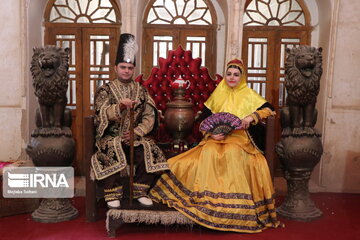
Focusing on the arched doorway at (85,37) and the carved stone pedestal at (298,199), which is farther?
the arched doorway at (85,37)

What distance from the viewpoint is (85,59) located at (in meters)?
5.57

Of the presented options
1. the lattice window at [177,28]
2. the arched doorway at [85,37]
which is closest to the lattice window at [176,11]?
the lattice window at [177,28]

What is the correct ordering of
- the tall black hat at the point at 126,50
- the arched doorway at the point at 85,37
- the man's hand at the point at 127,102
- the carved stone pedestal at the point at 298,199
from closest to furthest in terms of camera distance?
the man's hand at the point at 127,102, the tall black hat at the point at 126,50, the carved stone pedestal at the point at 298,199, the arched doorway at the point at 85,37

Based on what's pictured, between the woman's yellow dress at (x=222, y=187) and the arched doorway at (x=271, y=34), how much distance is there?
2.18m

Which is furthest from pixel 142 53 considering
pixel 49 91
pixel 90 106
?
pixel 49 91

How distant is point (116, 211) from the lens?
3248 mm

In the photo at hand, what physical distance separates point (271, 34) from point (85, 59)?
295 cm

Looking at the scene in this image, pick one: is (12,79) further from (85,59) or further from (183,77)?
(183,77)

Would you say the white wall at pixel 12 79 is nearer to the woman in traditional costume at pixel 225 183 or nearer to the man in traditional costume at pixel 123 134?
the man in traditional costume at pixel 123 134

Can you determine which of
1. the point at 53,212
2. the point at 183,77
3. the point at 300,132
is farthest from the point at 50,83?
the point at 300,132

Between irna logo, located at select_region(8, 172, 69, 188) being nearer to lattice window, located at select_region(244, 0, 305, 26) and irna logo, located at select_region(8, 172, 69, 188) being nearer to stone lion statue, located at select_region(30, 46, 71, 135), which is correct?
stone lion statue, located at select_region(30, 46, 71, 135)

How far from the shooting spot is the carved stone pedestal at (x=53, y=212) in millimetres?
3727

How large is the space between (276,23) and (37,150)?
4.03 metres

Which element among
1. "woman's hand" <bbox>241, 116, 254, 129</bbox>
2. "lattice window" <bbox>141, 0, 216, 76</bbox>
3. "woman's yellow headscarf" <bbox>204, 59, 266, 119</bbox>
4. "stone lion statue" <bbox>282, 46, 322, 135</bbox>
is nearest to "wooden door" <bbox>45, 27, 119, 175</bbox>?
"lattice window" <bbox>141, 0, 216, 76</bbox>
